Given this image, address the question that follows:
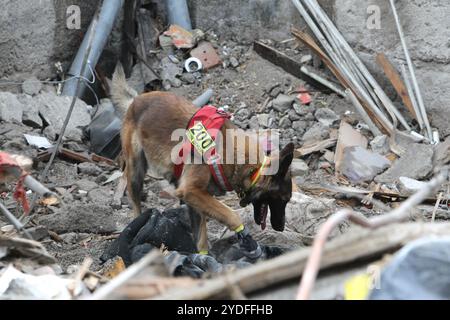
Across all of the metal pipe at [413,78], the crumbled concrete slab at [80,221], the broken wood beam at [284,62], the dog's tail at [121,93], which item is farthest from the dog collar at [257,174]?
the broken wood beam at [284,62]

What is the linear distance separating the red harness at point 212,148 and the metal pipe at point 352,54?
3534 millimetres

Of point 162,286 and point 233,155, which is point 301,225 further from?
point 162,286

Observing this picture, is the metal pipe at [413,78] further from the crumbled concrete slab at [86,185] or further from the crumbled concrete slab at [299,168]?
the crumbled concrete slab at [86,185]

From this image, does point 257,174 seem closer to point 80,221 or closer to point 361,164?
point 80,221

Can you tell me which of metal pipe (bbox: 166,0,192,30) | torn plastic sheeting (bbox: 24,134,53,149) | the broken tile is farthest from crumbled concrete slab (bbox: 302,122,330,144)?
torn plastic sheeting (bbox: 24,134,53,149)

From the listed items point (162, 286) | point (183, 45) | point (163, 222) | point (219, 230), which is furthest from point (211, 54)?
point (162, 286)

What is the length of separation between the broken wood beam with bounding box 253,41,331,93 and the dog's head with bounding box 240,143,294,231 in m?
3.94

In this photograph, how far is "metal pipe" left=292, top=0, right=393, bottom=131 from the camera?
→ 30.7ft

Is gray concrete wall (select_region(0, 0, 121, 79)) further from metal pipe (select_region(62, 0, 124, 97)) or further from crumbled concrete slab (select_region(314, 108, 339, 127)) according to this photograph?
crumbled concrete slab (select_region(314, 108, 339, 127))

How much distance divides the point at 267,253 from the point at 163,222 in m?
0.89

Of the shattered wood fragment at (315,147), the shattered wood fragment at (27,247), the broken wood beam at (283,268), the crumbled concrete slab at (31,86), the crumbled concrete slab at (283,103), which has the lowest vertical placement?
the shattered wood fragment at (315,147)

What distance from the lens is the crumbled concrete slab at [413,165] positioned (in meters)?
8.66

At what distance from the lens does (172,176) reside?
680 centimetres

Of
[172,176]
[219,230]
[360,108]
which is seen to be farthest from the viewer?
[360,108]
